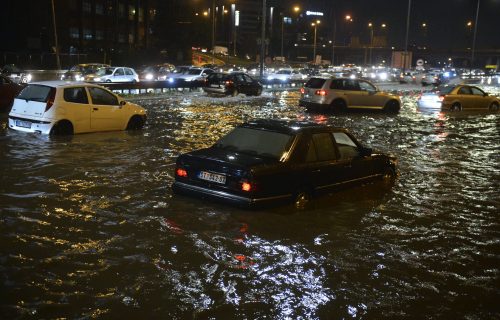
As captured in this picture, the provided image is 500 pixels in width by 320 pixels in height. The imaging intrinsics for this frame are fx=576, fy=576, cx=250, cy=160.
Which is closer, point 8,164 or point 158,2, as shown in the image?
point 8,164

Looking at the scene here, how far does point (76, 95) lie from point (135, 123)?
267 centimetres

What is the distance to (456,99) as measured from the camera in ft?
98.2

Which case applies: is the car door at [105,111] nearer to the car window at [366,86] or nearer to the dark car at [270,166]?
the dark car at [270,166]

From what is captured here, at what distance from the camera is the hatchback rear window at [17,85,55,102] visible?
50.0 ft

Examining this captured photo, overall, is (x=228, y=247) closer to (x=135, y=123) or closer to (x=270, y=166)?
(x=270, y=166)

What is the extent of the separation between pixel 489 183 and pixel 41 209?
8970 millimetres

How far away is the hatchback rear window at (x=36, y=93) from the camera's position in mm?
15238

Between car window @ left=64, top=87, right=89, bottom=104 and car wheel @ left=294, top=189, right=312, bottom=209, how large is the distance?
343 inches

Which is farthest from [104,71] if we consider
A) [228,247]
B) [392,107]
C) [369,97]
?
[228,247]

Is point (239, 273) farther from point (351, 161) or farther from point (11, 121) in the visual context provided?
point (11, 121)

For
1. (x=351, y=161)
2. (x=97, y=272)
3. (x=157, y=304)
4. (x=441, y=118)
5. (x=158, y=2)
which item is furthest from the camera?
(x=158, y=2)

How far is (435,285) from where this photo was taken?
630 cm

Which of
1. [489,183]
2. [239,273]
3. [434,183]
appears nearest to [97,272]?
[239,273]

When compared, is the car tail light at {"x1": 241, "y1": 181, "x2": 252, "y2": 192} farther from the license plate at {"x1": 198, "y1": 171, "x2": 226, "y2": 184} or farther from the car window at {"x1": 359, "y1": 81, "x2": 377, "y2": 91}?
the car window at {"x1": 359, "y1": 81, "x2": 377, "y2": 91}
